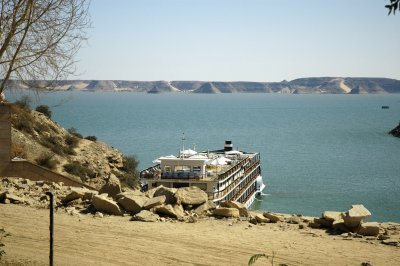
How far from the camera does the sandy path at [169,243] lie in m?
11.6

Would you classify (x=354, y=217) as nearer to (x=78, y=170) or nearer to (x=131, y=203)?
(x=131, y=203)

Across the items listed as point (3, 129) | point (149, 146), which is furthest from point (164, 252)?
point (149, 146)

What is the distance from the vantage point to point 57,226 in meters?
13.9

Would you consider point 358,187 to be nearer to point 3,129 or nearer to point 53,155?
point 53,155

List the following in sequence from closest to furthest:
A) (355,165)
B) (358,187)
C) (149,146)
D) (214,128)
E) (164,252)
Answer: (164,252)
(358,187)
(355,165)
(149,146)
(214,128)

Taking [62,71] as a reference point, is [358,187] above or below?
below

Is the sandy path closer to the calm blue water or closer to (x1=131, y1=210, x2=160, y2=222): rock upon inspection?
(x1=131, y1=210, x2=160, y2=222): rock

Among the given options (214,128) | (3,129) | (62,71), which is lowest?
(214,128)

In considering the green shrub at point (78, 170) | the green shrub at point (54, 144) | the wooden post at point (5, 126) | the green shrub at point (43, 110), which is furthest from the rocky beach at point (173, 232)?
the green shrub at point (43, 110)

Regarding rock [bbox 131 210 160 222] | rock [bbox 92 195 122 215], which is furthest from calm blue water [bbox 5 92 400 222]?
rock [bbox 131 210 160 222]

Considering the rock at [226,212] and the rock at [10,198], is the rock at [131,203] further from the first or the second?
the rock at [10,198]

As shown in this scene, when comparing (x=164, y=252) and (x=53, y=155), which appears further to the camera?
(x=53, y=155)

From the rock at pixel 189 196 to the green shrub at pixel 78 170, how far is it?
2290 centimetres

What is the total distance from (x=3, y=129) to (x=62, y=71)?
9319 mm
